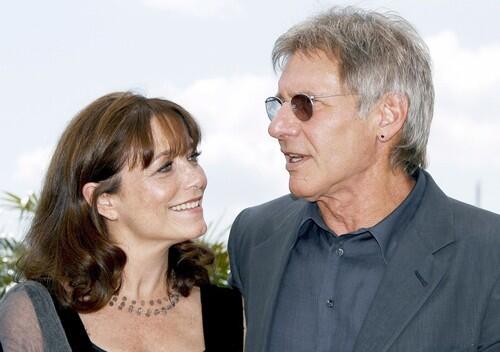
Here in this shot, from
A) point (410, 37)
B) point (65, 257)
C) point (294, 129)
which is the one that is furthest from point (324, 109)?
point (65, 257)

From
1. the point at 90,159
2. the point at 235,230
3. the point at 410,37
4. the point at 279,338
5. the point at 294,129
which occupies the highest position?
the point at 410,37

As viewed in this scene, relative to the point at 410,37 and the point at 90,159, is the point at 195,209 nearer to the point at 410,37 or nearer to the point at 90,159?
the point at 90,159

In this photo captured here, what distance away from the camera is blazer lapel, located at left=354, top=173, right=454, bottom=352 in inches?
141

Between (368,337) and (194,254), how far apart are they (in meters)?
1.03

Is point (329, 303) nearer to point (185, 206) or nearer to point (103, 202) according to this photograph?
point (185, 206)

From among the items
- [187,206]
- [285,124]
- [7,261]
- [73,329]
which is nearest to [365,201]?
[285,124]

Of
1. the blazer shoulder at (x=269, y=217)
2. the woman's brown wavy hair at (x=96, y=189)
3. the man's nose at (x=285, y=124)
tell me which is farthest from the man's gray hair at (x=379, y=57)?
the woman's brown wavy hair at (x=96, y=189)

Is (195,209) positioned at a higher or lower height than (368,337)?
higher

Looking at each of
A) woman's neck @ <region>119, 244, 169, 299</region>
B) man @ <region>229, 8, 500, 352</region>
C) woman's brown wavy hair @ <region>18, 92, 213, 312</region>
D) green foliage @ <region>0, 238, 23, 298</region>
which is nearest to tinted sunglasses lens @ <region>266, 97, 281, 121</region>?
man @ <region>229, 8, 500, 352</region>

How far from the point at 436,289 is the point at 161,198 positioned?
114cm

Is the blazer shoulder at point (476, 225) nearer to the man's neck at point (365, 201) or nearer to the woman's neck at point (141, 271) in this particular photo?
the man's neck at point (365, 201)

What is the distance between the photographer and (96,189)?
401cm

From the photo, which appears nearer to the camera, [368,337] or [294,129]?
[368,337]

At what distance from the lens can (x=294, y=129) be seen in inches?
151
